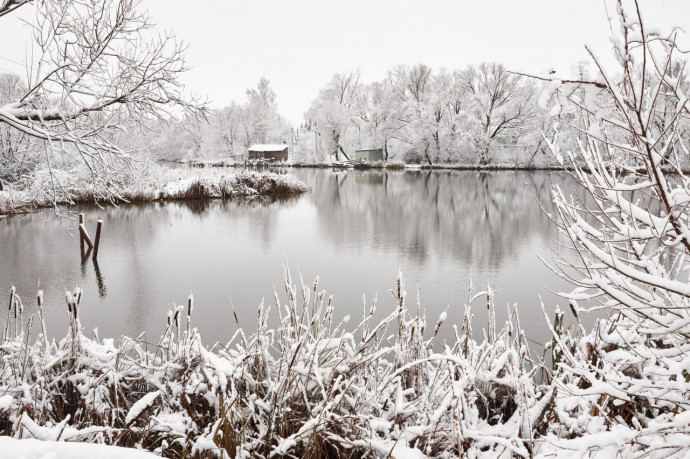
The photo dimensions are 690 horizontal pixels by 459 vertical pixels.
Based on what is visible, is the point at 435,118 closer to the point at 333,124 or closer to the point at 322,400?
the point at 333,124

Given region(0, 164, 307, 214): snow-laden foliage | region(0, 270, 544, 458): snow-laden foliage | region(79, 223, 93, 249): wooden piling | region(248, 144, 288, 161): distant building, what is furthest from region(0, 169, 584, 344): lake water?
region(248, 144, 288, 161): distant building

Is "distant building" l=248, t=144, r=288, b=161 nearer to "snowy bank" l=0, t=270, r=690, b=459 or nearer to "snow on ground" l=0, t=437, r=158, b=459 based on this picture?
"snowy bank" l=0, t=270, r=690, b=459

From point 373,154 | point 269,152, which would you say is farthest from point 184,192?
point 269,152

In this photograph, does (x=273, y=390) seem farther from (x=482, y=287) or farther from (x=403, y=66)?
(x=403, y=66)

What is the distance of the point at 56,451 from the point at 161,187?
846 inches

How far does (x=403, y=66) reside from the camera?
54.7 m

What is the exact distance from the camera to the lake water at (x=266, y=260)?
277 inches

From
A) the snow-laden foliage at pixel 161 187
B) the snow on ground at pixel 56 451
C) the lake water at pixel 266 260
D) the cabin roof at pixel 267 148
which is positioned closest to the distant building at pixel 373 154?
the cabin roof at pixel 267 148

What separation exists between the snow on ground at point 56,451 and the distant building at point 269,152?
62.7 m

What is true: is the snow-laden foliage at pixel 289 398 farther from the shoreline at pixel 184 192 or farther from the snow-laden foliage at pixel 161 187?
the shoreline at pixel 184 192

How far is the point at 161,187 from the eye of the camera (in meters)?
20.9

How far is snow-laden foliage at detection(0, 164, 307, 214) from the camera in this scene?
16.5 meters

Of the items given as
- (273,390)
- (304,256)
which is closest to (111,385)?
(273,390)

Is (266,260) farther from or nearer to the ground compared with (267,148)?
nearer to the ground
